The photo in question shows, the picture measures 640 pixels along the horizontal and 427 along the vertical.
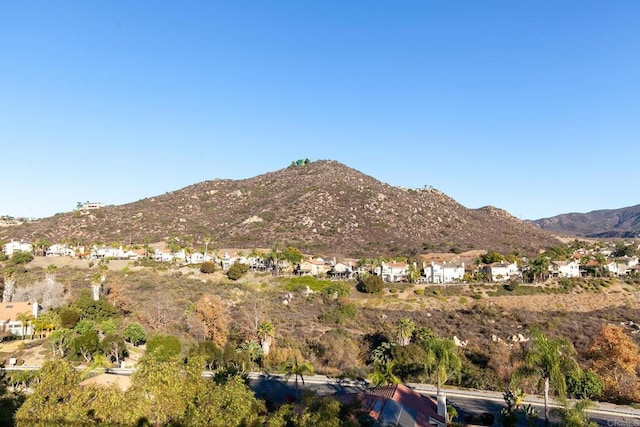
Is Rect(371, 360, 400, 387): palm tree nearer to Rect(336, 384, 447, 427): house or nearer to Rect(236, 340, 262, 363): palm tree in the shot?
Rect(336, 384, 447, 427): house

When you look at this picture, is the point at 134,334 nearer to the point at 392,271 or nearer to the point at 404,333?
the point at 404,333

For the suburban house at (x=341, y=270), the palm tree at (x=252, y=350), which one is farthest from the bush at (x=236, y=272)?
the palm tree at (x=252, y=350)

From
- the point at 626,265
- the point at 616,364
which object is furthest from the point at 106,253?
the point at 626,265

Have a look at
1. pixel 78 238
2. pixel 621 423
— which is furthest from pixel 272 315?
pixel 78 238

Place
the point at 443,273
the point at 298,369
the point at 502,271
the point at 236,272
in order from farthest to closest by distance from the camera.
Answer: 1. the point at 502,271
2. the point at 443,273
3. the point at 236,272
4. the point at 298,369

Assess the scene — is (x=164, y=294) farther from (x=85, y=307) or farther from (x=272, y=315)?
(x=272, y=315)

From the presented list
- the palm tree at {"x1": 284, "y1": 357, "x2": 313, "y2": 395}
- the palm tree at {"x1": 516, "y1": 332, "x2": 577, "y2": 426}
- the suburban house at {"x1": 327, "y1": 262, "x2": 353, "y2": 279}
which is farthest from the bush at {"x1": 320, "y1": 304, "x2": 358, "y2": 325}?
the palm tree at {"x1": 516, "y1": 332, "x2": 577, "y2": 426}

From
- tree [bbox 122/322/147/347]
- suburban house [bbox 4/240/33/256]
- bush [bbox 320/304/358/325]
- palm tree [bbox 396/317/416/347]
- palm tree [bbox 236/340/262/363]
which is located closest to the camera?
palm tree [bbox 236/340/262/363]
